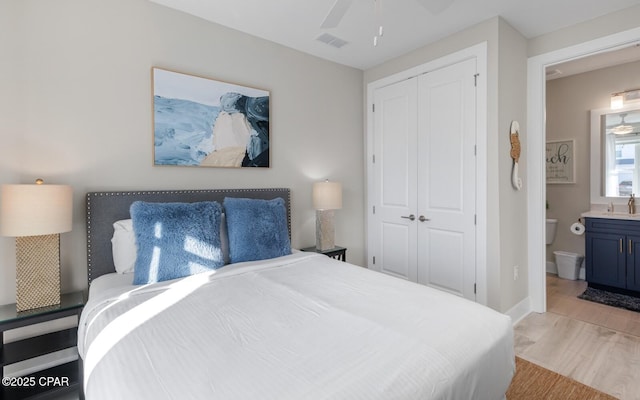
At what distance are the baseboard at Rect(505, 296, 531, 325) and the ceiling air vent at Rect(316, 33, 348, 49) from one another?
2955 mm

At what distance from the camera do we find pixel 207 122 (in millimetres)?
2641

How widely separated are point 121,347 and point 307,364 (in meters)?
0.69

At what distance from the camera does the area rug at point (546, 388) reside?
6.19ft

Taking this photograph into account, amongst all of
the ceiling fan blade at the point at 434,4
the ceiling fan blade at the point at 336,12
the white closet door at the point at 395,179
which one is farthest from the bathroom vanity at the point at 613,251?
the ceiling fan blade at the point at 336,12

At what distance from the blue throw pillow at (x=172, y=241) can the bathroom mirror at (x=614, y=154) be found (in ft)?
15.1

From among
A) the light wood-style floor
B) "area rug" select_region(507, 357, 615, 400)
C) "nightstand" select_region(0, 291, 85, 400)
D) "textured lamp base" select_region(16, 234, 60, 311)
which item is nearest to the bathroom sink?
the light wood-style floor

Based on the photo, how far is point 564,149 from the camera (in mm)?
4215

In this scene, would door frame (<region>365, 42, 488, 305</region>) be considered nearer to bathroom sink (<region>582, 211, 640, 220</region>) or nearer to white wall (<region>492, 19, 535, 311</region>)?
white wall (<region>492, 19, 535, 311</region>)

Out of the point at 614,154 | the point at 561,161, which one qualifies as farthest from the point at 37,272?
the point at 614,154

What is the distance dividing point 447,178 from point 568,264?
2.49 meters

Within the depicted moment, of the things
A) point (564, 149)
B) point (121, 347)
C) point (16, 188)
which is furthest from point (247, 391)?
point (564, 149)

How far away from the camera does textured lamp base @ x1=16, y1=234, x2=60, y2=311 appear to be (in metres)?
1.73

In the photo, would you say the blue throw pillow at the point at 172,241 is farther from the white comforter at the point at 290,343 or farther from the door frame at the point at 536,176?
the door frame at the point at 536,176

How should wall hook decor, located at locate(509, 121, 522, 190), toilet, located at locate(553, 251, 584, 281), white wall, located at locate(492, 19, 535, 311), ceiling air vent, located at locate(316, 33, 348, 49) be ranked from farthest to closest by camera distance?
toilet, located at locate(553, 251, 584, 281), ceiling air vent, located at locate(316, 33, 348, 49), wall hook decor, located at locate(509, 121, 522, 190), white wall, located at locate(492, 19, 535, 311)
